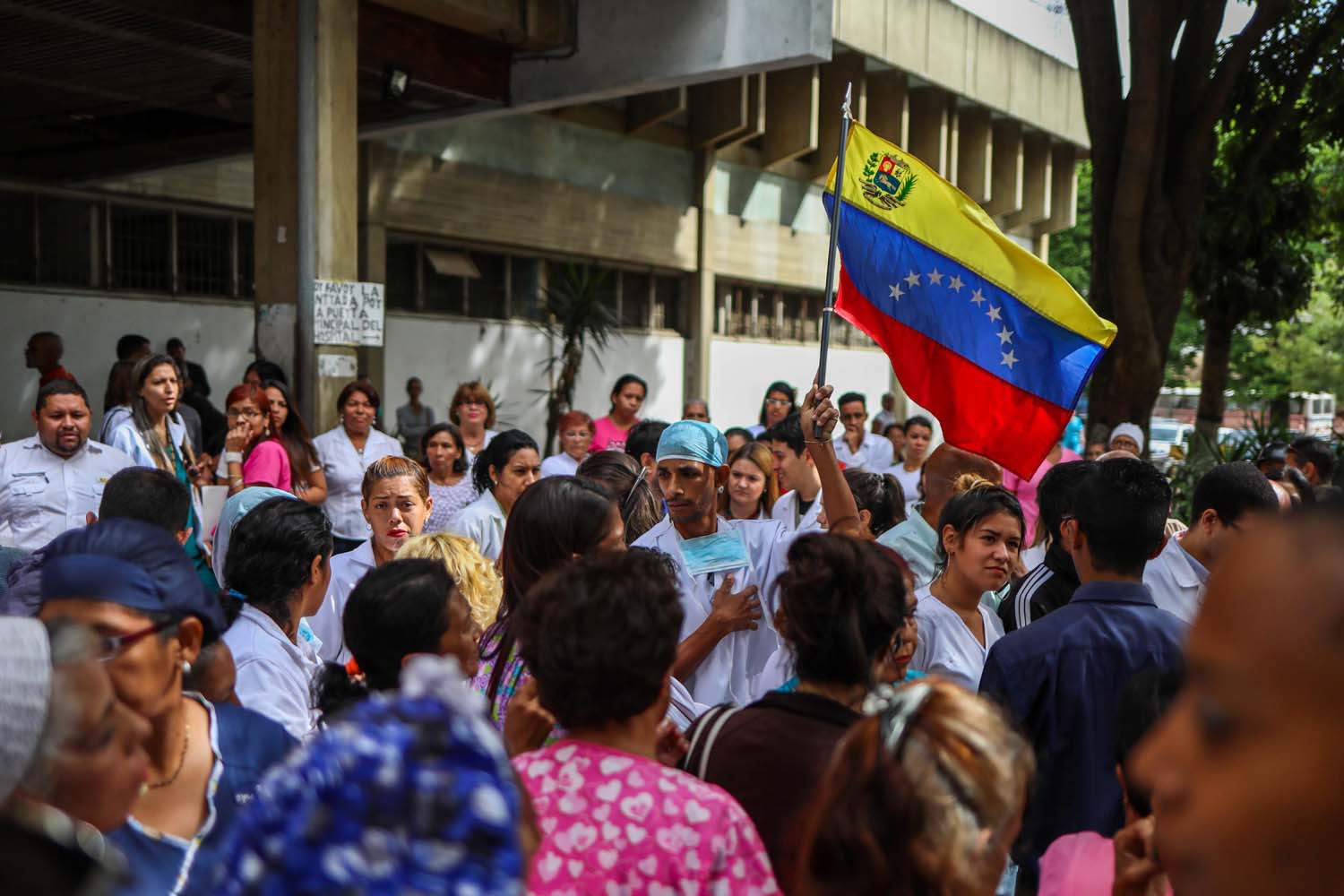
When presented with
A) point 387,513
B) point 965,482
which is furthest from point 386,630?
point 965,482

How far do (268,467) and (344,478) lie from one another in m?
0.83

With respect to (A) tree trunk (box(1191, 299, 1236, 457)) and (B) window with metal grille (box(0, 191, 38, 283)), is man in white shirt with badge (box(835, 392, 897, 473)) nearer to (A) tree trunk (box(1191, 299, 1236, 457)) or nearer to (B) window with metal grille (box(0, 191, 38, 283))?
(A) tree trunk (box(1191, 299, 1236, 457))

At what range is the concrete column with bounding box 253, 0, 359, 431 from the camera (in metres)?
8.83

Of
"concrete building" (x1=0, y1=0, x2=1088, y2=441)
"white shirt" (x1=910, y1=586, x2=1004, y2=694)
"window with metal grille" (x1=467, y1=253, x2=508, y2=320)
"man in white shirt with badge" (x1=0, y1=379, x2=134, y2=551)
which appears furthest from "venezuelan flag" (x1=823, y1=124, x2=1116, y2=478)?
"window with metal grille" (x1=467, y1=253, x2=508, y2=320)

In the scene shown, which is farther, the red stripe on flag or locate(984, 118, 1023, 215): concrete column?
locate(984, 118, 1023, 215): concrete column

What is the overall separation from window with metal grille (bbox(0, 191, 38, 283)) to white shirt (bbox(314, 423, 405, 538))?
22.4 feet

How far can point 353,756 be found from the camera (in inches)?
41.1

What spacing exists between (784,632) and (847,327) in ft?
75.4

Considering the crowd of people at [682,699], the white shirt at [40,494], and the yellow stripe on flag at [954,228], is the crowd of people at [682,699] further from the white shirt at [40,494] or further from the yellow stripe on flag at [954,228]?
the white shirt at [40,494]

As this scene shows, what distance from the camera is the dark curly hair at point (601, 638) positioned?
217 cm

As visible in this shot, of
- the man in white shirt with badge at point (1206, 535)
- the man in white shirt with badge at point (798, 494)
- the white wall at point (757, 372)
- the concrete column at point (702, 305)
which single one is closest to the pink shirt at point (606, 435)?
the man in white shirt with badge at point (798, 494)

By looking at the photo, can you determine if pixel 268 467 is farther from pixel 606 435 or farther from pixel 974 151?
pixel 974 151

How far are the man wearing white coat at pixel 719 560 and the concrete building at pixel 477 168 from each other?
16.0ft


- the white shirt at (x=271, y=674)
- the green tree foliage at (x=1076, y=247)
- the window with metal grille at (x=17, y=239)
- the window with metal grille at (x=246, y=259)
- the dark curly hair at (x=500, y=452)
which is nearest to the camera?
the white shirt at (x=271, y=674)
